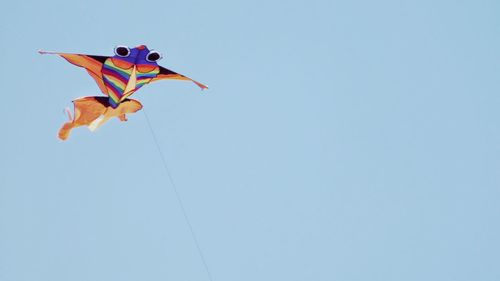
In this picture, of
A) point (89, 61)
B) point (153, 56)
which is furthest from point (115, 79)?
point (153, 56)

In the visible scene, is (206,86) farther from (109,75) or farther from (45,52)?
(45,52)

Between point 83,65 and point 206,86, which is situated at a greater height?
point 83,65

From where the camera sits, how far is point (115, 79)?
13781 millimetres

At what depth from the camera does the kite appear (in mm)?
13312

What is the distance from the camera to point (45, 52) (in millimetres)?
13039

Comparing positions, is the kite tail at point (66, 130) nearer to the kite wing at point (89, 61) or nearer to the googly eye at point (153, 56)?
the kite wing at point (89, 61)

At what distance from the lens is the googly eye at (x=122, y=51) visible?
515 inches

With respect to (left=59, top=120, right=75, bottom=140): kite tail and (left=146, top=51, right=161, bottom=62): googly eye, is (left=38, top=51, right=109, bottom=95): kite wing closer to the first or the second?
(left=146, top=51, right=161, bottom=62): googly eye

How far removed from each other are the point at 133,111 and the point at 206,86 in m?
1.42

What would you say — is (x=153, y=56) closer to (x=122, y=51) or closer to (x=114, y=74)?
(x=122, y=51)

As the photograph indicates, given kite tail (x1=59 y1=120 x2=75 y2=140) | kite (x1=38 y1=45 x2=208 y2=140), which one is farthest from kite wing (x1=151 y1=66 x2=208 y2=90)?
kite tail (x1=59 y1=120 x2=75 y2=140)

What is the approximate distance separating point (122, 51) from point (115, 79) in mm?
810

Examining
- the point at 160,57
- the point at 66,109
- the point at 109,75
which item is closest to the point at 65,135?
the point at 66,109

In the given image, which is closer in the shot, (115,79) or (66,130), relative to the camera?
(115,79)
